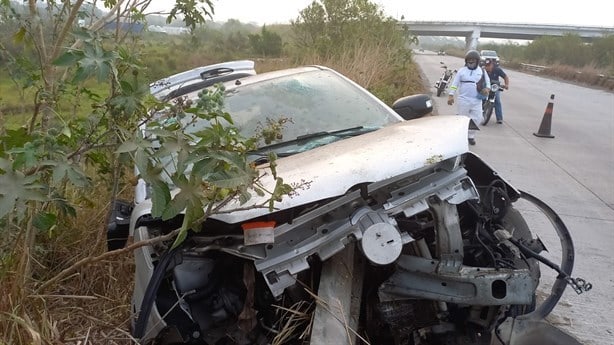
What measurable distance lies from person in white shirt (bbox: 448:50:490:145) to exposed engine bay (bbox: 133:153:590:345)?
6.51 m

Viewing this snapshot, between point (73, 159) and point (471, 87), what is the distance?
7595 millimetres

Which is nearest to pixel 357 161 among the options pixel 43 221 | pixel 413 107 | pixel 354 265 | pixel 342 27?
pixel 354 265

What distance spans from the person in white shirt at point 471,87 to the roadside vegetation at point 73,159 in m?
5.89

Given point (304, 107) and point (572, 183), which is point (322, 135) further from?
point (572, 183)

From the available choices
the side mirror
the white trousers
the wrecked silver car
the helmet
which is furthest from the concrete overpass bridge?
the wrecked silver car

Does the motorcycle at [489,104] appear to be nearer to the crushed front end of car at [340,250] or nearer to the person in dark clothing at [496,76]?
the person in dark clothing at [496,76]

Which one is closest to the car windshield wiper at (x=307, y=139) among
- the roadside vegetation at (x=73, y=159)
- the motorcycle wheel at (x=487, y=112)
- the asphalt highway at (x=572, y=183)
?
the roadside vegetation at (x=73, y=159)

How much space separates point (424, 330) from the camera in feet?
8.35

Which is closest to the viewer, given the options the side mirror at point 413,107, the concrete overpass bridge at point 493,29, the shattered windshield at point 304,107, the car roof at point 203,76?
the shattered windshield at point 304,107

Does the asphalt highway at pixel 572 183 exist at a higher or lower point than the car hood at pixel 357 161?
lower

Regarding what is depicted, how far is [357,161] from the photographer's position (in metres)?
2.32

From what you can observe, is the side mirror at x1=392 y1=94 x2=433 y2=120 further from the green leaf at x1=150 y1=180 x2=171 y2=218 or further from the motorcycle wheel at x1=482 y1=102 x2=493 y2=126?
the motorcycle wheel at x1=482 y1=102 x2=493 y2=126

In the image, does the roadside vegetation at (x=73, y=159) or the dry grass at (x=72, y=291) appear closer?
the roadside vegetation at (x=73, y=159)

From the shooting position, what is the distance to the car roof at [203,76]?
4145 mm
